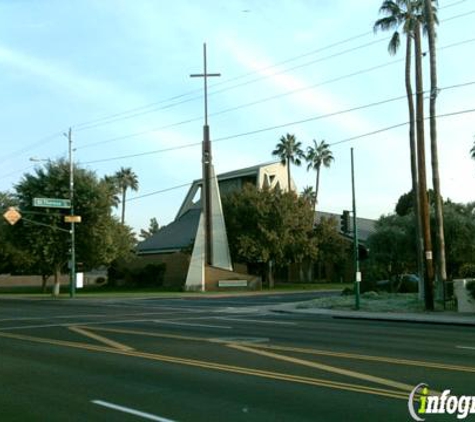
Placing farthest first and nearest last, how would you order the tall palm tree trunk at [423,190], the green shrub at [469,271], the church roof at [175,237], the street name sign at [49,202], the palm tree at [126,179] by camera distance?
the palm tree at [126,179], the church roof at [175,237], the street name sign at [49,202], the green shrub at [469,271], the tall palm tree trunk at [423,190]

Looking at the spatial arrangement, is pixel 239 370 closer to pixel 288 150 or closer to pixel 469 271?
pixel 469 271

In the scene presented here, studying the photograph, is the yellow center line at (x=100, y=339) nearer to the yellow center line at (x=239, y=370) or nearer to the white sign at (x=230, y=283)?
the yellow center line at (x=239, y=370)

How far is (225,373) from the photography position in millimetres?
10734

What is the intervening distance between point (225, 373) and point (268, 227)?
179 feet

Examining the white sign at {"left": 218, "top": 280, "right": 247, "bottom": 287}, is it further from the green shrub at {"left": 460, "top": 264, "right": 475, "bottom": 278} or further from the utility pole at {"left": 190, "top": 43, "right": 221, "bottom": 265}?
the green shrub at {"left": 460, "top": 264, "right": 475, "bottom": 278}

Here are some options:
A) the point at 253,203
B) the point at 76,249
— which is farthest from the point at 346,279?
the point at 76,249

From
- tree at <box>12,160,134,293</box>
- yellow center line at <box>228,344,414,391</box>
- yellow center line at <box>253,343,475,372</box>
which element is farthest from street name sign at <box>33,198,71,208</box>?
yellow center line at <box>228,344,414,391</box>

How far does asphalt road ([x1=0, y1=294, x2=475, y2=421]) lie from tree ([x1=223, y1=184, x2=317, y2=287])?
4554cm

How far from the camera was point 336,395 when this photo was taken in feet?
28.6

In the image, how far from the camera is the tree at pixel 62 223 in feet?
173

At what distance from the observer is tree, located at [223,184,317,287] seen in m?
64.8

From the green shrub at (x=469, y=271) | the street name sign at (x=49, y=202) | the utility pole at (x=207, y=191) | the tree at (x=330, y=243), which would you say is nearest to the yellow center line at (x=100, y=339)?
the green shrub at (x=469, y=271)

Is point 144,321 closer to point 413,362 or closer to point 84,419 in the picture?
point 413,362

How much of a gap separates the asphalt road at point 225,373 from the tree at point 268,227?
1793 inches
